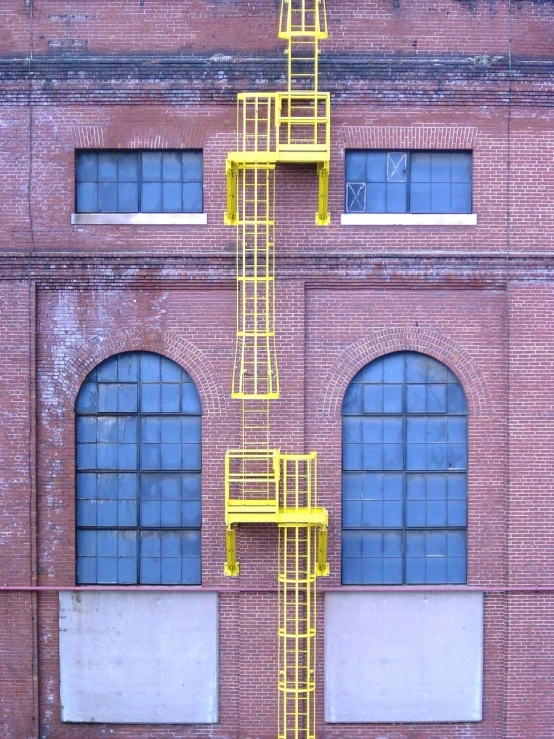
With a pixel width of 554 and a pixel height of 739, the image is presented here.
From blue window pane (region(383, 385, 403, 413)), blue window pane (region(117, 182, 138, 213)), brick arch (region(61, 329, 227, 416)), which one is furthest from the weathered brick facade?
blue window pane (region(383, 385, 403, 413))

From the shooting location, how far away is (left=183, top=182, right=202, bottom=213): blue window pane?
496 inches

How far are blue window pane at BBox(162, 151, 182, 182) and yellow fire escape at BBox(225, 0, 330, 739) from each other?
3.18ft

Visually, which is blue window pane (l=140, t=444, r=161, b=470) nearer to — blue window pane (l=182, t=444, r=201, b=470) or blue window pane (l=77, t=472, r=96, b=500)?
blue window pane (l=182, t=444, r=201, b=470)

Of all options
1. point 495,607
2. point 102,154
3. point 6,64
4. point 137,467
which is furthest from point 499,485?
point 6,64

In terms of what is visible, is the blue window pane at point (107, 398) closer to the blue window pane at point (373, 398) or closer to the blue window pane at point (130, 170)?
the blue window pane at point (130, 170)

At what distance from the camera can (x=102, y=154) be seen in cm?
1266

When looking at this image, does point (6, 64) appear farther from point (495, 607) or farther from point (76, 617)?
point (495, 607)

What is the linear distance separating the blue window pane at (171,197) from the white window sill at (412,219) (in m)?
2.53

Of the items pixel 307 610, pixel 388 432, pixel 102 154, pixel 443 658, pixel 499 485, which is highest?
pixel 102 154

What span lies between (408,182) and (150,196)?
3.91 m

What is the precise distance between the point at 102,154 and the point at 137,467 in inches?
188

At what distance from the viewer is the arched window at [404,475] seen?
1274 centimetres

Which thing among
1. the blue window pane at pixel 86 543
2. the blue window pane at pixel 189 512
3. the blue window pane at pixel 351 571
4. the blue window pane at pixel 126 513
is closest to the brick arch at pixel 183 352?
the blue window pane at pixel 189 512

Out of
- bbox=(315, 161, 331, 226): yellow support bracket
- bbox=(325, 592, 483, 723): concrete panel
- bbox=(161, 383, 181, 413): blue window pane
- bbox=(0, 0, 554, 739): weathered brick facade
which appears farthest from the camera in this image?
bbox=(161, 383, 181, 413): blue window pane
